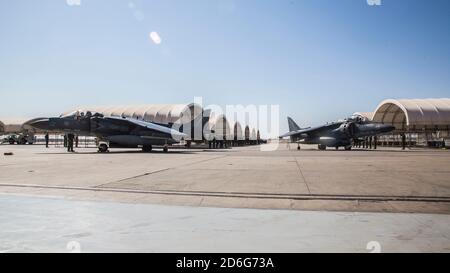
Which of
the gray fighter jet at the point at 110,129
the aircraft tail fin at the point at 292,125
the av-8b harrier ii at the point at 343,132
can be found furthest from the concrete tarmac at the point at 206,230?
the aircraft tail fin at the point at 292,125

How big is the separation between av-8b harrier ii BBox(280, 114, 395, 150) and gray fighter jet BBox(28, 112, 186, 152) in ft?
55.5

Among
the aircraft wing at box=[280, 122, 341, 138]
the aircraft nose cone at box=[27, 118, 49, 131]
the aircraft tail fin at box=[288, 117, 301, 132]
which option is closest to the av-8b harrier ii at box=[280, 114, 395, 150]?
the aircraft wing at box=[280, 122, 341, 138]

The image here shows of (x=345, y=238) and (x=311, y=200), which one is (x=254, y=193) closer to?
(x=311, y=200)

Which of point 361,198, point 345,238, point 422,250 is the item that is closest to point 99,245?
point 345,238

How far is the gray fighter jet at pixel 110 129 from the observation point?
25297 mm

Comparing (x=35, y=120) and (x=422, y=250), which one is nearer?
(x=422, y=250)

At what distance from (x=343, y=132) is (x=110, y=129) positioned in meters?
23.5

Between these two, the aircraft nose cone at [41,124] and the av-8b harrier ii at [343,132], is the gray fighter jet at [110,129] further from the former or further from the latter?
the av-8b harrier ii at [343,132]

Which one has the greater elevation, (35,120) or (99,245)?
(35,120)

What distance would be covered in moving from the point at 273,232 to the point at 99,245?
77.7 inches

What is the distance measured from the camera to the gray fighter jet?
25297mm

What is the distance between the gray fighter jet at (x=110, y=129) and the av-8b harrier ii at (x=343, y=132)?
1692cm
